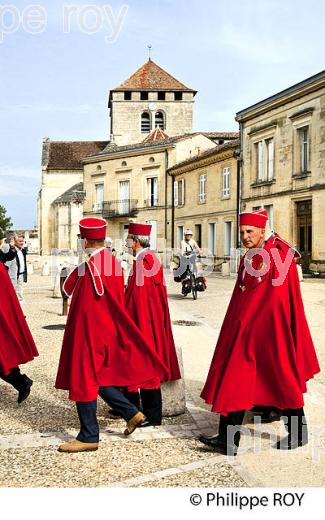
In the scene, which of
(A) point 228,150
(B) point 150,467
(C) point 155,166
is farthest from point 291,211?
(B) point 150,467

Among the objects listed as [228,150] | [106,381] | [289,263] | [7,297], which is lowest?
[106,381]

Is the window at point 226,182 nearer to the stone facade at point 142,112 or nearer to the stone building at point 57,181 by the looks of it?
the stone building at point 57,181

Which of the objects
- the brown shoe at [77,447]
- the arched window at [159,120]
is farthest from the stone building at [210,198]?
the brown shoe at [77,447]

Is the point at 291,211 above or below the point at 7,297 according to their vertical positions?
above

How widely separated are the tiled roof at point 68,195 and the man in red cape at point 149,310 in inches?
1878

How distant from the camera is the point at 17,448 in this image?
4.36 m

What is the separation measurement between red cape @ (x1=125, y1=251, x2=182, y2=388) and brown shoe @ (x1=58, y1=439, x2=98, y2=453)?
2.90 feet

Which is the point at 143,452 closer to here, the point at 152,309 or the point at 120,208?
the point at 152,309

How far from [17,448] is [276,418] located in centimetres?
224

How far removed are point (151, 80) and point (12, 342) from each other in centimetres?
5860

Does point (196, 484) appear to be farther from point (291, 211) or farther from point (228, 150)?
point (228, 150)

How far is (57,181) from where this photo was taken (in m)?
58.0

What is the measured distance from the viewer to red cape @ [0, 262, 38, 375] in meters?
5.27
